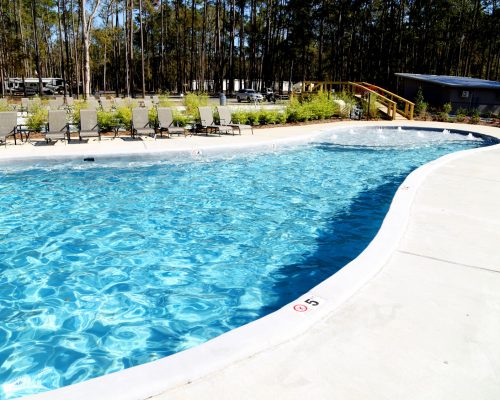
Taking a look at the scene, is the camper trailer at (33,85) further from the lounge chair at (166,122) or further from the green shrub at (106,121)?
the lounge chair at (166,122)

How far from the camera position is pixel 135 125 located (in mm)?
14641

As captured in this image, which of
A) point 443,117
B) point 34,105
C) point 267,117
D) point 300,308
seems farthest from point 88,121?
point 443,117

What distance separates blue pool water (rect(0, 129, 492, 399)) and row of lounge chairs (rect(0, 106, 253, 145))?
2.38 meters

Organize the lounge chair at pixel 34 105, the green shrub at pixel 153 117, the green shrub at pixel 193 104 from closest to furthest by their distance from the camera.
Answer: the lounge chair at pixel 34 105
the green shrub at pixel 153 117
the green shrub at pixel 193 104

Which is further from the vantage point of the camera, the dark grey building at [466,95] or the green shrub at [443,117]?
the dark grey building at [466,95]

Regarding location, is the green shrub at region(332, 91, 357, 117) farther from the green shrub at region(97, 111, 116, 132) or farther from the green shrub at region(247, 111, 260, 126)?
the green shrub at region(97, 111, 116, 132)

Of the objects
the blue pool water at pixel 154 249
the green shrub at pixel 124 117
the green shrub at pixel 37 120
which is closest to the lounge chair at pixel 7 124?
the green shrub at pixel 37 120

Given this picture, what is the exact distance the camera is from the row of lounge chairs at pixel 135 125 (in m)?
12.8

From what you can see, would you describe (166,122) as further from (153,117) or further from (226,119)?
(226,119)

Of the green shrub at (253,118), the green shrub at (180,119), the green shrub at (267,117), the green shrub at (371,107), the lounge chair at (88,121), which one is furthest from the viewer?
the green shrub at (371,107)

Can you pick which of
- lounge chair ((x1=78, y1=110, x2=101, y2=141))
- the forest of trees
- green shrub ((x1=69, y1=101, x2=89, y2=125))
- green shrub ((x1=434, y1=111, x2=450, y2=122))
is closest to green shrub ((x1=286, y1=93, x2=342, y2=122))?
A: green shrub ((x1=434, y1=111, x2=450, y2=122))

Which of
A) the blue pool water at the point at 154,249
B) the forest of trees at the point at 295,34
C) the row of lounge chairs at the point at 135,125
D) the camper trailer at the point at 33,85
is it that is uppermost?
the forest of trees at the point at 295,34

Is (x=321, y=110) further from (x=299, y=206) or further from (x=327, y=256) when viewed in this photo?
(x=327, y=256)

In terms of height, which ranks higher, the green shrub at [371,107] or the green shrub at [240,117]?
the green shrub at [371,107]
